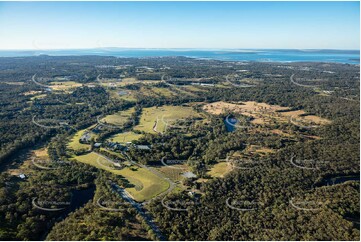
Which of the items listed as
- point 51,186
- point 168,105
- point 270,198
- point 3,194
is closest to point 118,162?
point 51,186

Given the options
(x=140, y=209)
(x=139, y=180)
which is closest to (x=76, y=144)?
(x=139, y=180)

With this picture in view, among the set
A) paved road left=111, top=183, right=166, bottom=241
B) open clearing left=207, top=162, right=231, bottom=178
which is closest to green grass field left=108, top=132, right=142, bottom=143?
paved road left=111, top=183, right=166, bottom=241

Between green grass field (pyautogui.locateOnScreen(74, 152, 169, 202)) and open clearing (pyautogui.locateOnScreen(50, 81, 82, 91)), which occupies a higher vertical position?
open clearing (pyautogui.locateOnScreen(50, 81, 82, 91))

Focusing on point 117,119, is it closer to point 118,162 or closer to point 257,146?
point 118,162

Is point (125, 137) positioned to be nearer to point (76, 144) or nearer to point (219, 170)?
point (76, 144)

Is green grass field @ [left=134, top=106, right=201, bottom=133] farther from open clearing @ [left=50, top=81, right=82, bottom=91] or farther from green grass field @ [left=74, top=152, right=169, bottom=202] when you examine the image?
open clearing @ [left=50, top=81, right=82, bottom=91]

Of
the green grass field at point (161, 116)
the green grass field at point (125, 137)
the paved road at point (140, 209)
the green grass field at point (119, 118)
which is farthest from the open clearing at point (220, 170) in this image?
the green grass field at point (119, 118)
